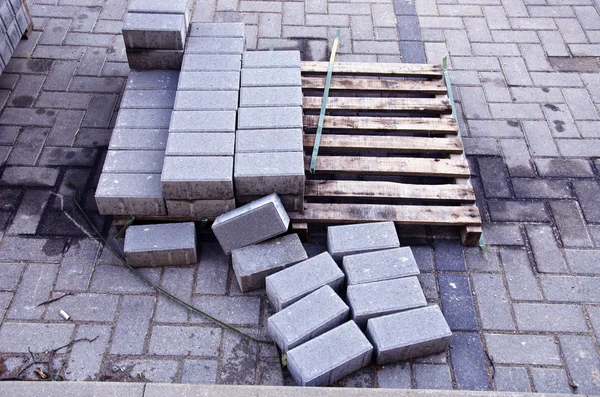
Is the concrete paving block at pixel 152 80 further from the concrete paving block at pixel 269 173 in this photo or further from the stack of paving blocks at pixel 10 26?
the stack of paving blocks at pixel 10 26

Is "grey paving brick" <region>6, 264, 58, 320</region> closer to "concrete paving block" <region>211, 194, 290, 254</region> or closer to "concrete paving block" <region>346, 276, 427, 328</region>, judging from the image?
"concrete paving block" <region>211, 194, 290, 254</region>

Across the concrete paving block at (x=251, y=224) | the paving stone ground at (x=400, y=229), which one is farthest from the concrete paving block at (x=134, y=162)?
the concrete paving block at (x=251, y=224)

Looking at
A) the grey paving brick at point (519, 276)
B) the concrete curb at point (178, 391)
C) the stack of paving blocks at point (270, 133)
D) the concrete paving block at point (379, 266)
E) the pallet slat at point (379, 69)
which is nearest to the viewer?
the concrete curb at point (178, 391)

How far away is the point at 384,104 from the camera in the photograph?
200 inches

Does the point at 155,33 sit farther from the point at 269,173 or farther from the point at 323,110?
the point at 269,173

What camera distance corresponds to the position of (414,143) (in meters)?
4.73

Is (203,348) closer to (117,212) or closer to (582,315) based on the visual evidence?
(117,212)

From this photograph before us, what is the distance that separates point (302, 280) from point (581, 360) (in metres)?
1.84

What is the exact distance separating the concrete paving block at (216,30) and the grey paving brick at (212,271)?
184cm

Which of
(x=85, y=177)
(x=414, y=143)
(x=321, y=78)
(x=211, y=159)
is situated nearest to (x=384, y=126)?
(x=414, y=143)

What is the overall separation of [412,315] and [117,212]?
2.12 m

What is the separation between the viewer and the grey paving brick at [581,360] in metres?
3.58

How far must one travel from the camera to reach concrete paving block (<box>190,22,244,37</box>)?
4895 mm

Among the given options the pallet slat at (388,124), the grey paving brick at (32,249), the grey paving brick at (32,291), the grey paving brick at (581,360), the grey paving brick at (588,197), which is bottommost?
the grey paving brick at (581,360)
